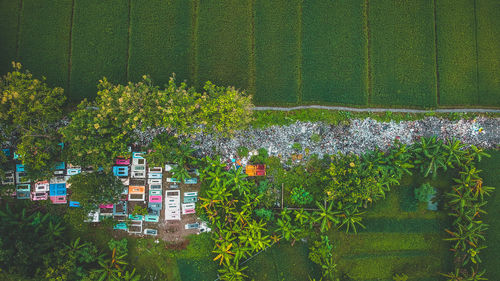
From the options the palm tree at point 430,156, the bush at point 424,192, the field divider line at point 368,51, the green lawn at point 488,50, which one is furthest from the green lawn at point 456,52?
the bush at point 424,192

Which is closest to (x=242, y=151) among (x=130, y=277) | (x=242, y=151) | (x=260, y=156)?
(x=242, y=151)

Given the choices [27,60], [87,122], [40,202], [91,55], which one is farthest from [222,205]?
[27,60]

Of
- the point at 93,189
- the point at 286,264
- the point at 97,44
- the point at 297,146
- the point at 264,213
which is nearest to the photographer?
the point at 93,189

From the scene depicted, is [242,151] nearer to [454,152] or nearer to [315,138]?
[315,138]

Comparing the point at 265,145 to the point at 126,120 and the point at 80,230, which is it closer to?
the point at 126,120

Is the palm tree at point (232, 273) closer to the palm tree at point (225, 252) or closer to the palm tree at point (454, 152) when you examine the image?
the palm tree at point (225, 252)

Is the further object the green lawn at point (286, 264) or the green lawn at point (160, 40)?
the green lawn at point (160, 40)
